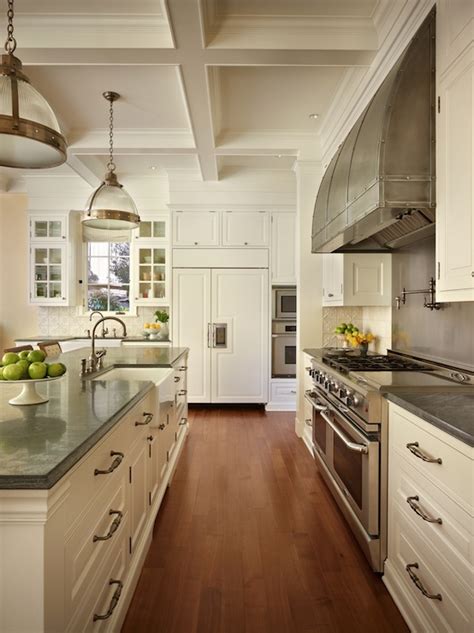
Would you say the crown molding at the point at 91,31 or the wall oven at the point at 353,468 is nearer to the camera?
the wall oven at the point at 353,468

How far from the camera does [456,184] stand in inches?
69.7

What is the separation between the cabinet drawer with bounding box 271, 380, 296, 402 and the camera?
5211mm

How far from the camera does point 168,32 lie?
2.50 metres

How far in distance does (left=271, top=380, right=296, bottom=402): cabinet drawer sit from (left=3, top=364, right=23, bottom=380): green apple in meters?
3.96

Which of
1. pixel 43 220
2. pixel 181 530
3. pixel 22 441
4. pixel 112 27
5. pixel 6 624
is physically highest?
pixel 112 27

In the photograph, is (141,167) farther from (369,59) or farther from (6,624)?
(6,624)

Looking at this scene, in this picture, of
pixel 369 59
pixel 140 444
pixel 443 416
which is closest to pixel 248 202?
pixel 369 59

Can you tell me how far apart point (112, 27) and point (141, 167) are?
270 cm

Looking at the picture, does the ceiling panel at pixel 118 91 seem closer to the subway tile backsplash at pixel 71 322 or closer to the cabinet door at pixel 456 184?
the cabinet door at pixel 456 184

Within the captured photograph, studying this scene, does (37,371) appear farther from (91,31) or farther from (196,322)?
(196,322)

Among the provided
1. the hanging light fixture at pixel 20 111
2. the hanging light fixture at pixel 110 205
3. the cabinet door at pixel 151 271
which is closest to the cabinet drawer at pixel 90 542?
the hanging light fixture at pixel 20 111

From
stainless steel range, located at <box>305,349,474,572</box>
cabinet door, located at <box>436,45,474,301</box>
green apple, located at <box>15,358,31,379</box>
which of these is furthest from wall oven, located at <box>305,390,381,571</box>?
green apple, located at <box>15,358,31,379</box>

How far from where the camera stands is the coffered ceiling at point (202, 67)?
96.3 inches

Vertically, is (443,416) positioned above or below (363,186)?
below
